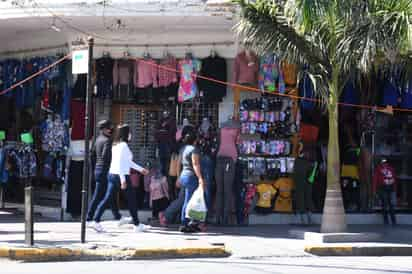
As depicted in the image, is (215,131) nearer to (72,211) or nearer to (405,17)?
(72,211)

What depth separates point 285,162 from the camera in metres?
16.4

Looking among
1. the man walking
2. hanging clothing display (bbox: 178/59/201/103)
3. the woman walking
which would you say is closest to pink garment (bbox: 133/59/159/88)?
hanging clothing display (bbox: 178/59/201/103)

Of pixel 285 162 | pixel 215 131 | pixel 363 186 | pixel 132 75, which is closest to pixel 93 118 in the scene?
pixel 132 75

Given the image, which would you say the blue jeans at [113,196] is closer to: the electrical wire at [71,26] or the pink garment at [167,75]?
the pink garment at [167,75]

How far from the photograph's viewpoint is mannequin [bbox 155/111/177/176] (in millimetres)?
16188

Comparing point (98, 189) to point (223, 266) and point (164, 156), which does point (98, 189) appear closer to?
point (164, 156)

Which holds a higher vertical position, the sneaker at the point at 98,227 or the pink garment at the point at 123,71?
the pink garment at the point at 123,71

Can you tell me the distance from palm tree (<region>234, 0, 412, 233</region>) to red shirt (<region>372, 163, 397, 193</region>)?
2.76 m

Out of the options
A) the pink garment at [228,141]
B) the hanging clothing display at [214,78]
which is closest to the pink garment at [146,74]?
the hanging clothing display at [214,78]

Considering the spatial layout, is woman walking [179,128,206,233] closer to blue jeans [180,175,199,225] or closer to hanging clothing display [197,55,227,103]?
blue jeans [180,175,199,225]

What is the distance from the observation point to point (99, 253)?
11.8 meters

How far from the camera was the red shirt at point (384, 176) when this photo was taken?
16.6 meters

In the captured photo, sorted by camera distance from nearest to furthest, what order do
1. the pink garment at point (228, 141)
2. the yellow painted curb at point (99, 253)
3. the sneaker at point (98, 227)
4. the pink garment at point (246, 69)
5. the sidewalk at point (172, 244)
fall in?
1. the yellow painted curb at point (99, 253)
2. the sidewalk at point (172, 244)
3. the sneaker at point (98, 227)
4. the pink garment at point (228, 141)
5. the pink garment at point (246, 69)

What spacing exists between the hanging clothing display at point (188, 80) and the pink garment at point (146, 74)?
532 millimetres
